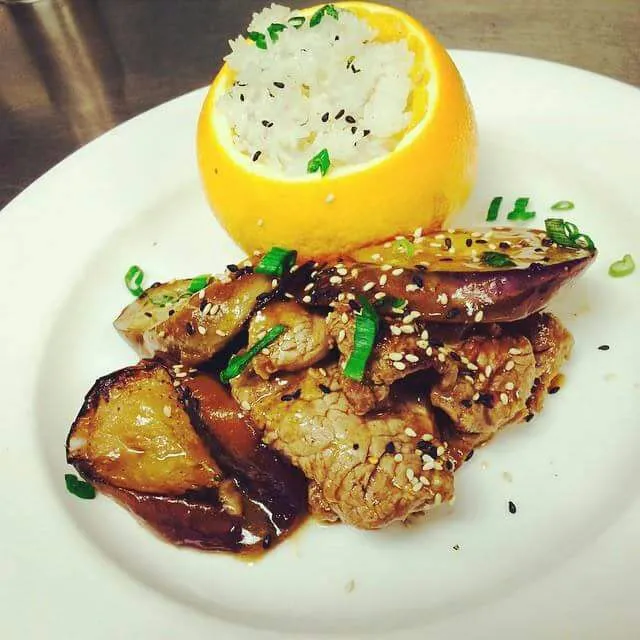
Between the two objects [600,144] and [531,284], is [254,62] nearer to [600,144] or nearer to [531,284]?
[531,284]

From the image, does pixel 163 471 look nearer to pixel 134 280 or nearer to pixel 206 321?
pixel 206 321

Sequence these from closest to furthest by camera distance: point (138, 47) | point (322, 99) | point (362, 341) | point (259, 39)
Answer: point (362, 341), point (322, 99), point (259, 39), point (138, 47)

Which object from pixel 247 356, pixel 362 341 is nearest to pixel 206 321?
pixel 247 356

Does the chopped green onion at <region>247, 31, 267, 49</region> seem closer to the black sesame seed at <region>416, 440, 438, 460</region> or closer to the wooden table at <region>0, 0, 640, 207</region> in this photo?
the black sesame seed at <region>416, 440, 438, 460</region>

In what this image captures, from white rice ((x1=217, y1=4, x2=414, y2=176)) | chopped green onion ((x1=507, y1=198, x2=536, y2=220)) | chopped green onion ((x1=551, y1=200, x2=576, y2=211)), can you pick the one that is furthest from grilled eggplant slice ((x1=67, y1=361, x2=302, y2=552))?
chopped green onion ((x1=551, y1=200, x2=576, y2=211))

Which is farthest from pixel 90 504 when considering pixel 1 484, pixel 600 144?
pixel 600 144

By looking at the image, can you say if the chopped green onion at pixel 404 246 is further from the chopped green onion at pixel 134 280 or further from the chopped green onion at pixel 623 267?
the chopped green onion at pixel 134 280
